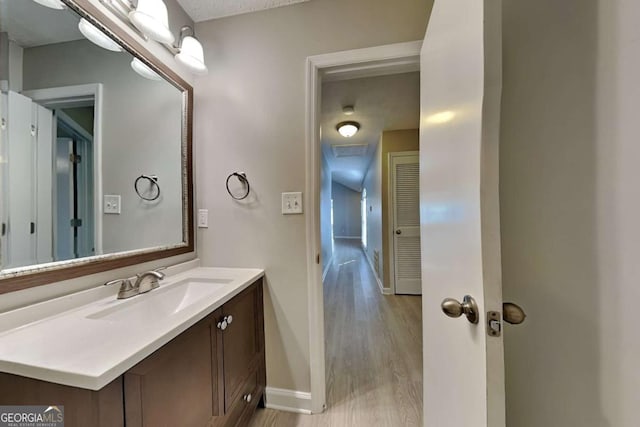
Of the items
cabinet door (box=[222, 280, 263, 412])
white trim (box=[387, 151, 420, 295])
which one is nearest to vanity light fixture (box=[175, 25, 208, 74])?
cabinet door (box=[222, 280, 263, 412])

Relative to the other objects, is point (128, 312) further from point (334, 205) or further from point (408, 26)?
point (334, 205)

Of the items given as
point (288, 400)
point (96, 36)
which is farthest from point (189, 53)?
point (288, 400)

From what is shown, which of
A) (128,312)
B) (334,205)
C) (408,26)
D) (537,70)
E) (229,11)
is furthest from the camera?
(334,205)

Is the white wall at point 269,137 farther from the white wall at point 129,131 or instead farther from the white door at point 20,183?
the white door at point 20,183

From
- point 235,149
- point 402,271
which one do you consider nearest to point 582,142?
point 235,149

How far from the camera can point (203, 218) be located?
1.44 meters

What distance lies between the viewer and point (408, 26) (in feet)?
4.00

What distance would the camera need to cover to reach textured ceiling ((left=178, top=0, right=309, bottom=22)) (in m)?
1.32

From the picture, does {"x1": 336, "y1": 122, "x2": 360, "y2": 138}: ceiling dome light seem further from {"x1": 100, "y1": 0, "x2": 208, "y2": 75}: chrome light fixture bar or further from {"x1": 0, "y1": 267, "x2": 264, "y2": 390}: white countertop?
{"x1": 0, "y1": 267, "x2": 264, "y2": 390}: white countertop

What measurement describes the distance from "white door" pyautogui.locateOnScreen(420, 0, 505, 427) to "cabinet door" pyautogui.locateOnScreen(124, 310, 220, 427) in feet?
2.70

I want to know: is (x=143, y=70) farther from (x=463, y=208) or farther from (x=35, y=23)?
(x=463, y=208)

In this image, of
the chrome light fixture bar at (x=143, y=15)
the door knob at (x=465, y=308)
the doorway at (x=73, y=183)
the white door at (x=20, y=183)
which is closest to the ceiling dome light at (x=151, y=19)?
the chrome light fixture bar at (x=143, y=15)

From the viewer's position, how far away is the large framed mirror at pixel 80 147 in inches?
28.3

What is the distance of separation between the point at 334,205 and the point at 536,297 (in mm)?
9432
